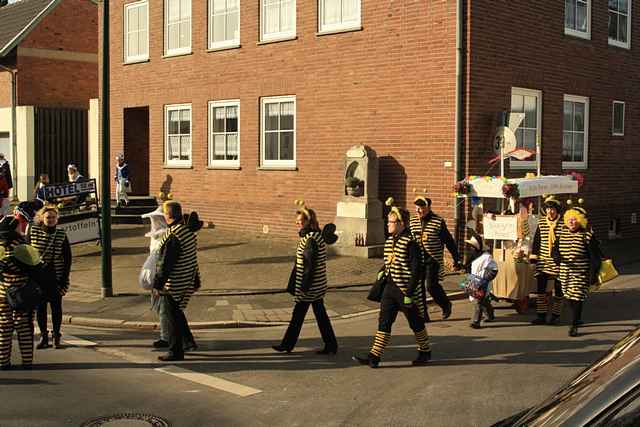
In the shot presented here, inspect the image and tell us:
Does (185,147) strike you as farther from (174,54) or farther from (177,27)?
(177,27)

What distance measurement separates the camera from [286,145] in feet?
62.2

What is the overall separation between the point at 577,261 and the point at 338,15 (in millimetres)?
9864

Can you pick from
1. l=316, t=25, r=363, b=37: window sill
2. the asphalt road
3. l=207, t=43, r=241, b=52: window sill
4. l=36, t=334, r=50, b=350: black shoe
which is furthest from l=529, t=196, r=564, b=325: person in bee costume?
l=207, t=43, r=241, b=52: window sill

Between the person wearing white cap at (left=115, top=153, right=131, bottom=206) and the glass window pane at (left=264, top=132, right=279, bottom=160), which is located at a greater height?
the glass window pane at (left=264, top=132, right=279, bottom=160)

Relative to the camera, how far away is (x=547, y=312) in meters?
10.9

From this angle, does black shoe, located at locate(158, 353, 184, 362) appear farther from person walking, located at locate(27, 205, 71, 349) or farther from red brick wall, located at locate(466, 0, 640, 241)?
red brick wall, located at locate(466, 0, 640, 241)

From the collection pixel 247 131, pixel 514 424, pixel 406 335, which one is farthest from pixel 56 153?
pixel 514 424

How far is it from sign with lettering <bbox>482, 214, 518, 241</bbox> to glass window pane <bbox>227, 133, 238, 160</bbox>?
9.88 m

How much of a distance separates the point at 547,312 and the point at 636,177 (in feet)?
37.4

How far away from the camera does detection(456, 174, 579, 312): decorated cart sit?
1105cm

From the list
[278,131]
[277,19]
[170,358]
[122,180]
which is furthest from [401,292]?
[122,180]

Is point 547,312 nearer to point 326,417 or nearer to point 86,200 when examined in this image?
point 326,417

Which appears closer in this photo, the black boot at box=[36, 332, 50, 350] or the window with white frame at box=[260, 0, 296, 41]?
the black boot at box=[36, 332, 50, 350]

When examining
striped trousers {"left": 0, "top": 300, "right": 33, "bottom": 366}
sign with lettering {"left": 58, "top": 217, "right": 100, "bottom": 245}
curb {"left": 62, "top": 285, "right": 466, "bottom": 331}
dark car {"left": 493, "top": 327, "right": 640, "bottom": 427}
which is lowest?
curb {"left": 62, "top": 285, "right": 466, "bottom": 331}
